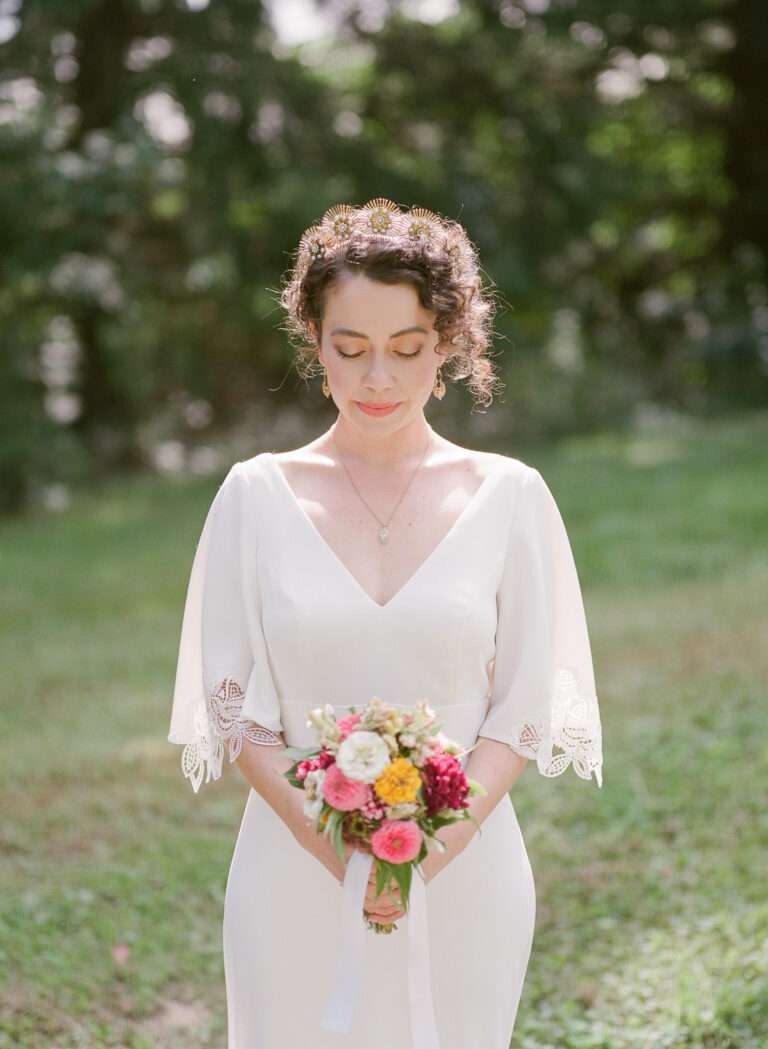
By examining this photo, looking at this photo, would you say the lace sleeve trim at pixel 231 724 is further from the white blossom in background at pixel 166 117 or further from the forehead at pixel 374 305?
the white blossom in background at pixel 166 117

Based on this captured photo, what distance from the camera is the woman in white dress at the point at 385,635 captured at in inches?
105

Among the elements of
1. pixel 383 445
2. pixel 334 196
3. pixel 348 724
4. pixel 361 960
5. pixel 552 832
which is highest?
pixel 334 196

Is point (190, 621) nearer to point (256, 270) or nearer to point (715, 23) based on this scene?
point (256, 270)

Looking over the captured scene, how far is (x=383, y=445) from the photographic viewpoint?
2.89 metres

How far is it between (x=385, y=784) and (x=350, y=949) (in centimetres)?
43

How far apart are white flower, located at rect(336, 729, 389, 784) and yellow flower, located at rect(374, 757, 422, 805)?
1cm

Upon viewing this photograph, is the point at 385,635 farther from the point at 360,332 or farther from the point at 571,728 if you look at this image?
the point at 360,332

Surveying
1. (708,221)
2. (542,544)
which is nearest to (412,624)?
(542,544)

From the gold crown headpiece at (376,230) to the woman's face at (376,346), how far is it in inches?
4.2

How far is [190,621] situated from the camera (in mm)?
2986

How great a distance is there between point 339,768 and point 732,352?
1721cm

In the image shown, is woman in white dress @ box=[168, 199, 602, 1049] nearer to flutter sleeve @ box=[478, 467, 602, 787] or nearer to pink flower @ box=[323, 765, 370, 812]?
flutter sleeve @ box=[478, 467, 602, 787]

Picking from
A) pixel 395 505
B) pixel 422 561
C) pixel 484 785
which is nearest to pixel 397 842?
pixel 484 785

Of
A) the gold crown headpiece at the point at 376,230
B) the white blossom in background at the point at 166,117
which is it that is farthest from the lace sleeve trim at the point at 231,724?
the white blossom in background at the point at 166,117
